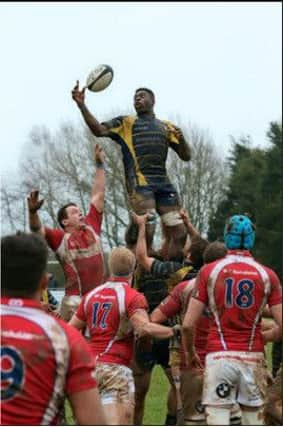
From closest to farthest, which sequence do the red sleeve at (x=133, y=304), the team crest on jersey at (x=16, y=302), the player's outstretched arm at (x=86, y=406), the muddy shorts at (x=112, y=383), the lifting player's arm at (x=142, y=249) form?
the player's outstretched arm at (x=86, y=406)
the team crest on jersey at (x=16, y=302)
the red sleeve at (x=133, y=304)
the muddy shorts at (x=112, y=383)
the lifting player's arm at (x=142, y=249)

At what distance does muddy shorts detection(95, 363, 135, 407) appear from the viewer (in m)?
8.80

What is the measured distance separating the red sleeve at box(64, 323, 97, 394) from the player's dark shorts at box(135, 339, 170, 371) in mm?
6393

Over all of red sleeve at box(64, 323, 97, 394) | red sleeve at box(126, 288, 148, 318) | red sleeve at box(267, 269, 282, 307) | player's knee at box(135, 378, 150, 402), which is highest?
red sleeve at box(64, 323, 97, 394)

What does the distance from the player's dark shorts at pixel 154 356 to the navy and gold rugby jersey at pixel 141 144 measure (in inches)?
72.6

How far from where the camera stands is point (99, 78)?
1080 centimetres

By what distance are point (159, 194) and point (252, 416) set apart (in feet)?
12.6

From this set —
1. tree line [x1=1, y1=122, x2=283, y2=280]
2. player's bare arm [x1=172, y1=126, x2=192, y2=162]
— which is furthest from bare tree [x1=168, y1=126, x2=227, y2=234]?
player's bare arm [x1=172, y1=126, x2=192, y2=162]

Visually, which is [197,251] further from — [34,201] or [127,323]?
[34,201]

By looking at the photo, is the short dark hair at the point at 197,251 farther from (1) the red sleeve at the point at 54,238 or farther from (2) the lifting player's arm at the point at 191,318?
(2) the lifting player's arm at the point at 191,318

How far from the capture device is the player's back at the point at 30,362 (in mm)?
4863

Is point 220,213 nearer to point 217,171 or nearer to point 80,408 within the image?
point 217,171

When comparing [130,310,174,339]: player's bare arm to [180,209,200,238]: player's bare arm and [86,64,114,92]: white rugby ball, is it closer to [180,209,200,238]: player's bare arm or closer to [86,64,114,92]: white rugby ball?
[180,209,200,238]: player's bare arm

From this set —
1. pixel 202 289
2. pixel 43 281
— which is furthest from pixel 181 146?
pixel 43 281

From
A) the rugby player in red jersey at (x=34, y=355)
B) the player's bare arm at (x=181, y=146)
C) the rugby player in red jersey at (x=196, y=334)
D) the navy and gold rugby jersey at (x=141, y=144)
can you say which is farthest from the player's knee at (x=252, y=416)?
the player's bare arm at (x=181, y=146)
